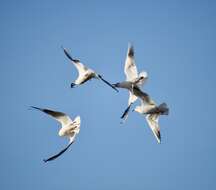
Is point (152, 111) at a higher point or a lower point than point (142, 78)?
lower

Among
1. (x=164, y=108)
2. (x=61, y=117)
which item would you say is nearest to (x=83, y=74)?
(x=61, y=117)

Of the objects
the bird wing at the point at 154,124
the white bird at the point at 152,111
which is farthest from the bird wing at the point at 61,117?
the bird wing at the point at 154,124

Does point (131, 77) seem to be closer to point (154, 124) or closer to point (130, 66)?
point (130, 66)

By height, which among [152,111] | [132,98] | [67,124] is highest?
[132,98]

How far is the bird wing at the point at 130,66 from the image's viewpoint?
1359cm

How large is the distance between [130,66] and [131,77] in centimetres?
32

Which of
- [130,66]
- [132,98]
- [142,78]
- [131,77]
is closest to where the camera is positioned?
[142,78]

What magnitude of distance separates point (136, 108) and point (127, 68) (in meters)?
1.07

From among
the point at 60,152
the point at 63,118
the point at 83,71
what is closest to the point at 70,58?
the point at 83,71

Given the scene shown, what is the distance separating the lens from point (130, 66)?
540 inches

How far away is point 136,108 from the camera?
43.1ft

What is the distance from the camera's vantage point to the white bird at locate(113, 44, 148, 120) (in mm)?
12887

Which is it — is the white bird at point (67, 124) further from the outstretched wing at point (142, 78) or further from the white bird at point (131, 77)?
the outstretched wing at point (142, 78)

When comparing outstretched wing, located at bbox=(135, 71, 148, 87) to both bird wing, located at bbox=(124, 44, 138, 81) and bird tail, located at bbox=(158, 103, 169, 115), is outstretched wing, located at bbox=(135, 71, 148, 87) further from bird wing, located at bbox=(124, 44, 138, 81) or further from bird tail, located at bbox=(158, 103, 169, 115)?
bird tail, located at bbox=(158, 103, 169, 115)
